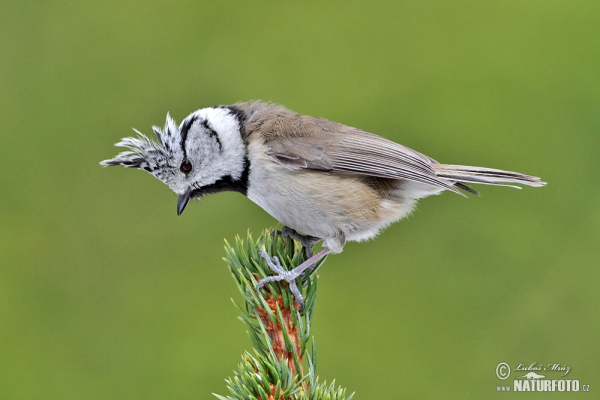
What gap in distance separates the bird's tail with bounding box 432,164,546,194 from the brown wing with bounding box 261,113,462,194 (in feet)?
0.13

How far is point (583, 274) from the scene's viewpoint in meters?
3.21

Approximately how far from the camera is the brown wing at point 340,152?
2740mm

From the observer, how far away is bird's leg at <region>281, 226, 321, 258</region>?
2.71 meters

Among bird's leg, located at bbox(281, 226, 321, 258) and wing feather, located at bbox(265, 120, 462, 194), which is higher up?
wing feather, located at bbox(265, 120, 462, 194)

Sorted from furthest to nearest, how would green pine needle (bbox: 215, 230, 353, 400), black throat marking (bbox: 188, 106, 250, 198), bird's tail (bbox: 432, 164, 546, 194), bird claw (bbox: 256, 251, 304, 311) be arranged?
black throat marking (bbox: 188, 106, 250, 198), bird's tail (bbox: 432, 164, 546, 194), bird claw (bbox: 256, 251, 304, 311), green pine needle (bbox: 215, 230, 353, 400)

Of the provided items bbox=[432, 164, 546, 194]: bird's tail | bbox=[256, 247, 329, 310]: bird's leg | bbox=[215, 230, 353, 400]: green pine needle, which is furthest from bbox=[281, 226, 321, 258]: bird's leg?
bbox=[432, 164, 546, 194]: bird's tail

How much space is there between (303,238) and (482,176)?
2.22ft

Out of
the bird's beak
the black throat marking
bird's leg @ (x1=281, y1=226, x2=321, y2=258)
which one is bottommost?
bird's leg @ (x1=281, y1=226, x2=321, y2=258)

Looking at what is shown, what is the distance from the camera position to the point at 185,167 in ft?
9.08

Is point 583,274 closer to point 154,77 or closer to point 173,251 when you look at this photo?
point 173,251

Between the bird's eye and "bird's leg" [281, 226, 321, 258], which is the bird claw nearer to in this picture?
"bird's leg" [281, 226, 321, 258]

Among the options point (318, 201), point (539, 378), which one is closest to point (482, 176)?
point (318, 201)

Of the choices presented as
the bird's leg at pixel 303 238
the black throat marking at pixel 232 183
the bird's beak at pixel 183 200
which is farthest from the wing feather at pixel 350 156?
the bird's beak at pixel 183 200

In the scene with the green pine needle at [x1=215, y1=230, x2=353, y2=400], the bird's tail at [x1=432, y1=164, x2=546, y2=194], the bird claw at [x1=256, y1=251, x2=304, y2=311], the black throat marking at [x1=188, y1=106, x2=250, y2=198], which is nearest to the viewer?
the green pine needle at [x1=215, y1=230, x2=353, y2=400]
